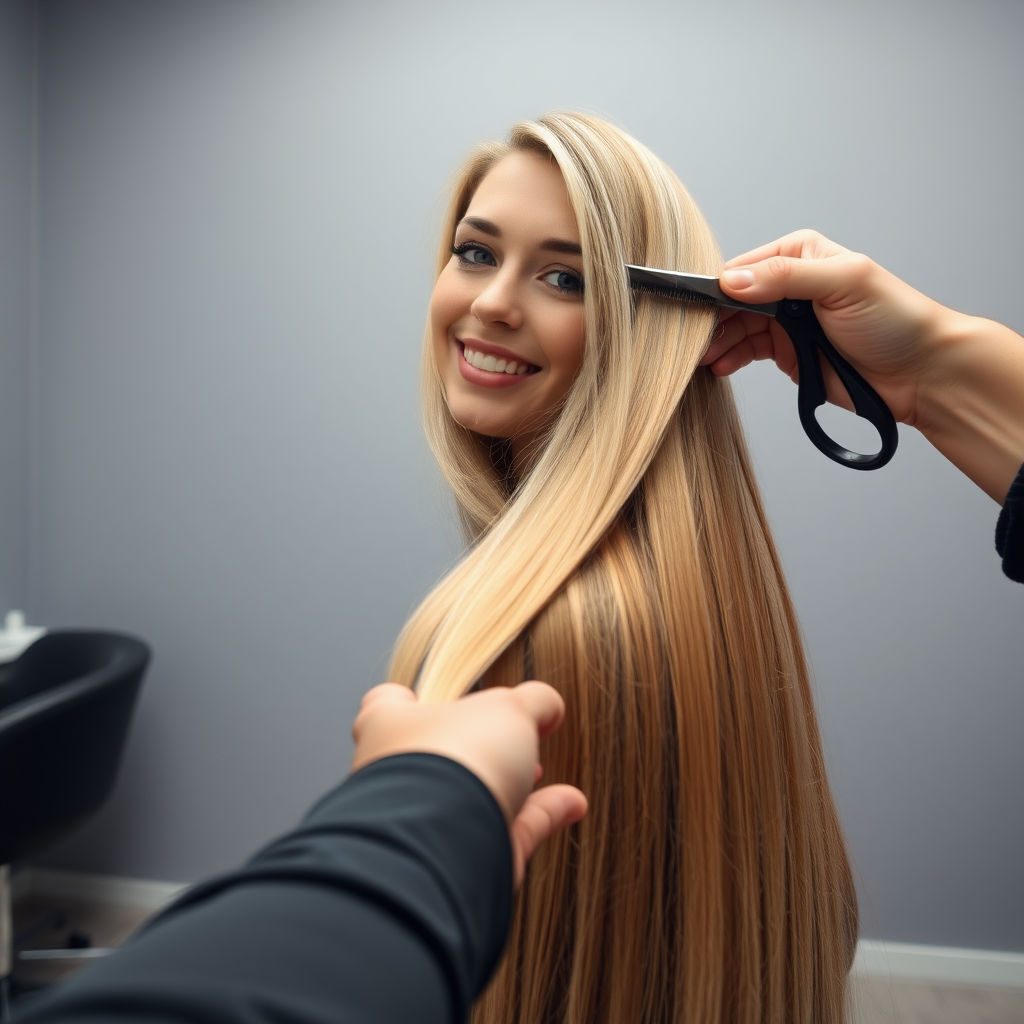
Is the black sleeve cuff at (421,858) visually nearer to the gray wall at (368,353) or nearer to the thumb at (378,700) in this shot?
the thumb at (378,700)

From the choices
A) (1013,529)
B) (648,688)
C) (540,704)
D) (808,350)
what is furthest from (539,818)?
(808,350)

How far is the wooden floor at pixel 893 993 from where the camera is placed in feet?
7.17

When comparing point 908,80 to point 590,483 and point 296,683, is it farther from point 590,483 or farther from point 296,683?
point 296,683

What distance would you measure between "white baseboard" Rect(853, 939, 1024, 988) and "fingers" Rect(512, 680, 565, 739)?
7.56 feet

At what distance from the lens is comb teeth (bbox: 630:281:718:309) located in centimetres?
92

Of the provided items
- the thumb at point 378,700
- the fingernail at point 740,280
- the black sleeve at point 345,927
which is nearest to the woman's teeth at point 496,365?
the fingernail at point 740,280

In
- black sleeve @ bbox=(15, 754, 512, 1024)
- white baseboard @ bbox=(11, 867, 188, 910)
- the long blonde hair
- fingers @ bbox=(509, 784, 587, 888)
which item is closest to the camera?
black sleeve @ bbox=(15, 754, 512, 1024)

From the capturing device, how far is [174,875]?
2.71 m

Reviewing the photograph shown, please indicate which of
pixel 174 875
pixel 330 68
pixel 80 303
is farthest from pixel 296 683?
pixel 330 68

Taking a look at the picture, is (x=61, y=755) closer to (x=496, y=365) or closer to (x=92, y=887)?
(x=92, y=887)

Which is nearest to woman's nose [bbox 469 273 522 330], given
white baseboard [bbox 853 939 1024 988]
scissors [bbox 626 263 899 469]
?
scissors [bbox 626 263 899 469]

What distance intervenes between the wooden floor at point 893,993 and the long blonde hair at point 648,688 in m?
1.58

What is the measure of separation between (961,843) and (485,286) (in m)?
2.21

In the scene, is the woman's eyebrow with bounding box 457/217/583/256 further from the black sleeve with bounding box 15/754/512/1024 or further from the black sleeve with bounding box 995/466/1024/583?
the black sleeve with bounding box 15/754/512/1024
